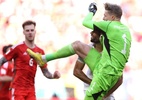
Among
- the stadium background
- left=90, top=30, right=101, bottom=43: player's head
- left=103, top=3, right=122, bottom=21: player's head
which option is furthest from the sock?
the stadium background

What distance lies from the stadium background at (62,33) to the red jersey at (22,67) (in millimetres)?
4656

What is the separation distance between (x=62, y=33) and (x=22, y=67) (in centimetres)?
503

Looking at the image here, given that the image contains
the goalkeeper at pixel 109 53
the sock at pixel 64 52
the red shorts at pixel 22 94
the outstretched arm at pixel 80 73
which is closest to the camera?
the goalkeeper at pixel 109 53

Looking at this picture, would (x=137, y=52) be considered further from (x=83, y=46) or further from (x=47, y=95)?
(x=83, y=46)

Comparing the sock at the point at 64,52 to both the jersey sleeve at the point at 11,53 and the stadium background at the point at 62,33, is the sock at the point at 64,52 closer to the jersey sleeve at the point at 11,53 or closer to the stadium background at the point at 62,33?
the jersey sleeve at the point at 11,53

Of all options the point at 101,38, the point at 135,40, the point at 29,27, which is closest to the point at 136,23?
the point at 135,40

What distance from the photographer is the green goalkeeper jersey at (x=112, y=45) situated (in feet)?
23.6

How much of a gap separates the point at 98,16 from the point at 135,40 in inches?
38.4

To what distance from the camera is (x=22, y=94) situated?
28.2 ft

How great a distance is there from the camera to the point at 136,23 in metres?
13.4

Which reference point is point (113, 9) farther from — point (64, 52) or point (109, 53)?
point (64, 52)

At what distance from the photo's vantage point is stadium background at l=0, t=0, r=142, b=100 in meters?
13.3

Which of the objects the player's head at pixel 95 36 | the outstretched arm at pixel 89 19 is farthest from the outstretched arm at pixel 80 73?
the outstretched arm at pixel 89 19

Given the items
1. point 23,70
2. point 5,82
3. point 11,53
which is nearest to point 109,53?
point 23,70
